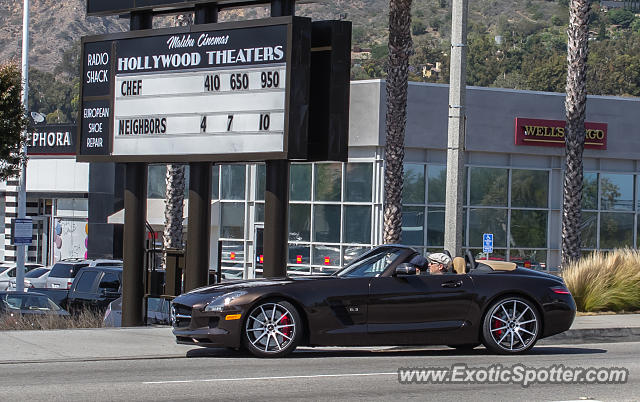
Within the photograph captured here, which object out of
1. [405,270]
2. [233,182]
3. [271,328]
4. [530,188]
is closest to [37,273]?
[233,182]

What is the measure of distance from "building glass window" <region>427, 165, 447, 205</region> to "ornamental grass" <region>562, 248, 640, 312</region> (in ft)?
46.4

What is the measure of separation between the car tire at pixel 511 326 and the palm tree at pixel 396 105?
15355mm

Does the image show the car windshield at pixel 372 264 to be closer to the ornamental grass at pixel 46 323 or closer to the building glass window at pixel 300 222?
the ornamental grass at pixel 46 323

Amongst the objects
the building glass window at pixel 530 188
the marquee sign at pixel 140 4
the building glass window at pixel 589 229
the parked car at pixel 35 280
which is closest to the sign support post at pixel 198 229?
the marquee sign at pixel 140 4

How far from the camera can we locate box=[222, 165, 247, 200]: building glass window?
37.3 meters

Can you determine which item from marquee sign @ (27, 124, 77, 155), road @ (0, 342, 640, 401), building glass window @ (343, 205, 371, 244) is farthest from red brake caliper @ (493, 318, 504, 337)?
marquee sign @ (27, 124, 77, 155)

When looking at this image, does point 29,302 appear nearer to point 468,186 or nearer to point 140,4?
point 140,4

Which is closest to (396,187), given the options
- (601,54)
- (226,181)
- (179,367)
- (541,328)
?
(226,181)

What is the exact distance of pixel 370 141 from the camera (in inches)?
1305

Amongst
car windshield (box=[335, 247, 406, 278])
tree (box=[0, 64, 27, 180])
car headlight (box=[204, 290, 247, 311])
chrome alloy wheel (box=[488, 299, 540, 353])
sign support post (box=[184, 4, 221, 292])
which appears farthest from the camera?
tree (box=[0, 64, 27, 180])

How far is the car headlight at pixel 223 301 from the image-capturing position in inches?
480

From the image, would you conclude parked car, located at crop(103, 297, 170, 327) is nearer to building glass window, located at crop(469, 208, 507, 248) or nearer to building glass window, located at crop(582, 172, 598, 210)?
building glass window, located at crop(469, 208, 507, 248)

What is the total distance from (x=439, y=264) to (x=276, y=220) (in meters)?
3.42

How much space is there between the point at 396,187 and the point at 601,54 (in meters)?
122
